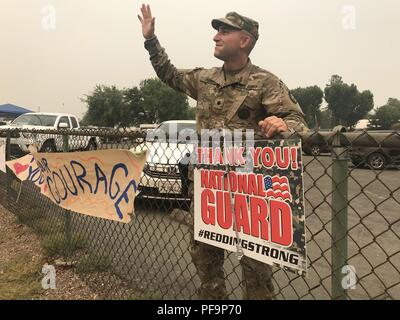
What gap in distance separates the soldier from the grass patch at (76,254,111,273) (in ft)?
4.88

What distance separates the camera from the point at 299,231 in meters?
1.53

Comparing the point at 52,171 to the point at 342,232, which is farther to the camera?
the point at 52,171

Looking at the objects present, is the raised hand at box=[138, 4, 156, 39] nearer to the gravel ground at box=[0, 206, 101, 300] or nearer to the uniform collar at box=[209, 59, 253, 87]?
the uniform collar at box=[209, 59, 253, 87]

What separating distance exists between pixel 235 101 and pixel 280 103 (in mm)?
284

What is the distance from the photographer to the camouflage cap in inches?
95.9

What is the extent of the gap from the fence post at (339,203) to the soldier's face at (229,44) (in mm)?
1142

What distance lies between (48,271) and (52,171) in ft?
3.11

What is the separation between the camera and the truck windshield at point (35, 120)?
44.8 feet

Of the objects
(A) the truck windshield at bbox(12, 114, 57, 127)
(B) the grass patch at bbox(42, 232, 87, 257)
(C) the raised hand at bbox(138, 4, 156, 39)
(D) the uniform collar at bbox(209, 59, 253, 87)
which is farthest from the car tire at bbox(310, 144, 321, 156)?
(A) the truck windshield at bbox(12, 114, 57, 127)

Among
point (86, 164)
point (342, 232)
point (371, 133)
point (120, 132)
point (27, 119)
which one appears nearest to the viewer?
point (371, 133)

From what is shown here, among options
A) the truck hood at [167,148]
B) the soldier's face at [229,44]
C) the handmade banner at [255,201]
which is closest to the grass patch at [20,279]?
the truck hood at [167,148]
